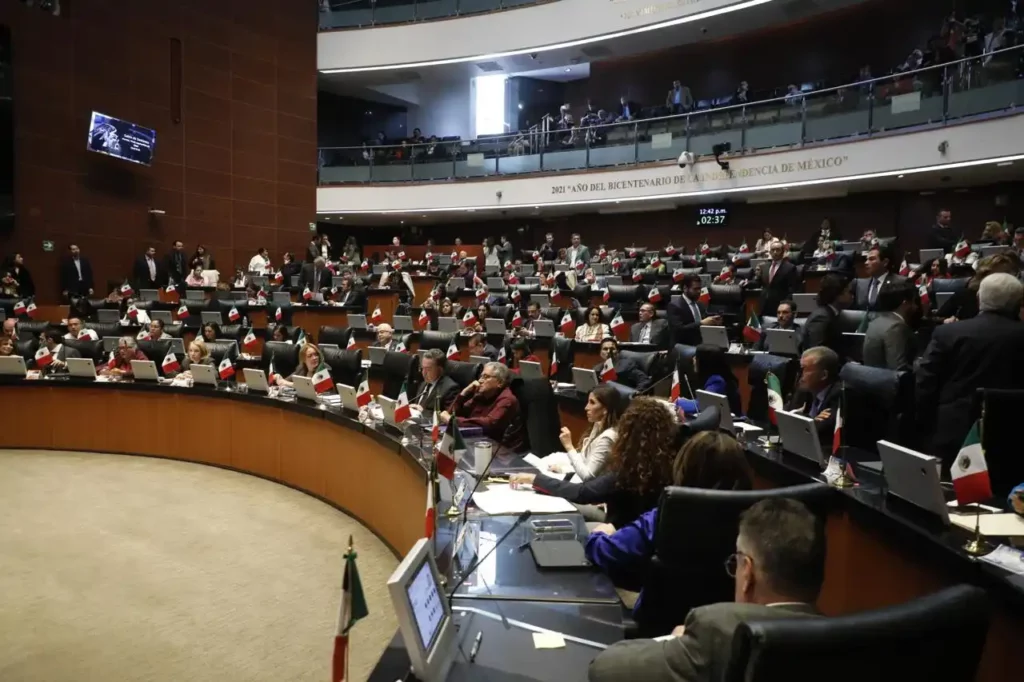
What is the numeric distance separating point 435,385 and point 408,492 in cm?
137

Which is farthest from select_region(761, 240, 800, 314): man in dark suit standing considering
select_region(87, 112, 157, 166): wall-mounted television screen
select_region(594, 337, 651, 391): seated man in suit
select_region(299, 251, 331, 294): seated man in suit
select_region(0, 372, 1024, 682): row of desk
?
select_region(87, 112, 157, 166): wall-mounted television screen

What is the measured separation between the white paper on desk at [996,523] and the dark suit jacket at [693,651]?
3.82 ft

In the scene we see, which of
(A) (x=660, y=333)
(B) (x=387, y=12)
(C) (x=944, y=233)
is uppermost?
(B) (x=387, y=12)

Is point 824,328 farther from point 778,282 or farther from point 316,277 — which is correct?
point 316,277

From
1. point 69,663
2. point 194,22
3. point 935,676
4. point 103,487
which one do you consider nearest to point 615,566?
point 935,676

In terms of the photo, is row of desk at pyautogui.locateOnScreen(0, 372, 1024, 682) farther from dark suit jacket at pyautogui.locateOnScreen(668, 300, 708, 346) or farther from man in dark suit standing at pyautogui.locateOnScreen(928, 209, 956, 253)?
man in dark suit standing at pyautogui.locateOnScreen(928, 209, 956, 253)

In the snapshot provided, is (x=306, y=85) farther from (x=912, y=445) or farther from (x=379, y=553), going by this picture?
(x=912, y=445)

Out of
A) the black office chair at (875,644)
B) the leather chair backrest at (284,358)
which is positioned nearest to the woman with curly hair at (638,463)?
the black office chair at (875,644)

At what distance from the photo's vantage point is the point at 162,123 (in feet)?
46.3

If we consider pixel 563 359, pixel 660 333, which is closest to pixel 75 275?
pixel 563 359

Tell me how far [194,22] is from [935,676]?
1649cm

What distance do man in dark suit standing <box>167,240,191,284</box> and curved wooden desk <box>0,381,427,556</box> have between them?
665cm

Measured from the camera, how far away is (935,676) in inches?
44.3

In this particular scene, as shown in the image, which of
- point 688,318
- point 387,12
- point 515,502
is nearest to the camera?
point 515,502
